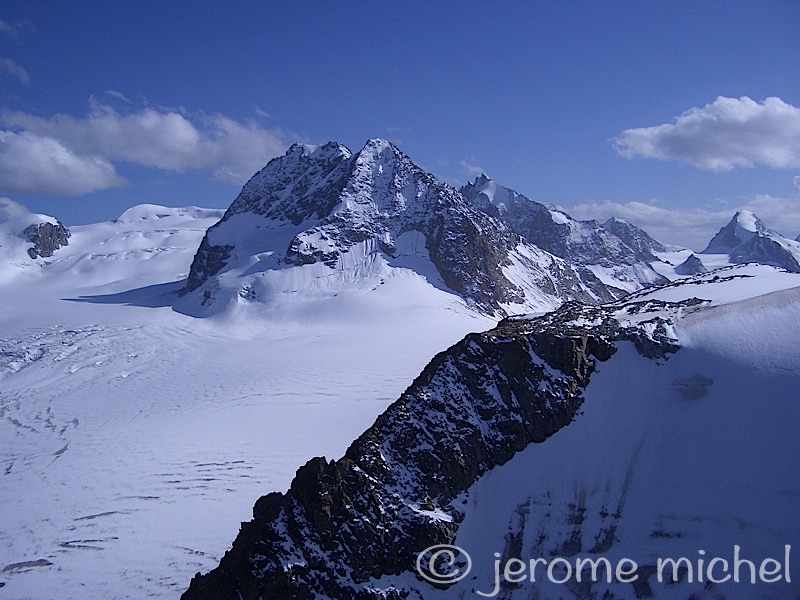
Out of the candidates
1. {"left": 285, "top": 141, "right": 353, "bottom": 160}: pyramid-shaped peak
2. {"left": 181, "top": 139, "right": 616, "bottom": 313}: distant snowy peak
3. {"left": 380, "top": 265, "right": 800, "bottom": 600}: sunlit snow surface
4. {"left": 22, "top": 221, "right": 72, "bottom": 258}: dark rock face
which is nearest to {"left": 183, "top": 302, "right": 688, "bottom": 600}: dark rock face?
{"left": 380, "top": 265, "right": 800, "bottom": 600}: sunlit snow surface

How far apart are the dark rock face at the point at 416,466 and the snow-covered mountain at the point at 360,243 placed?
73015 mm

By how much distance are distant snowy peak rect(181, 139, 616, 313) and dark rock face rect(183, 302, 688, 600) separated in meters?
73.8

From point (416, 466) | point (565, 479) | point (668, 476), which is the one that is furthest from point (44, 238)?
point (668, 476)

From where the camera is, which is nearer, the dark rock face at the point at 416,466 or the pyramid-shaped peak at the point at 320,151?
the dark rock face at the point at 416,466

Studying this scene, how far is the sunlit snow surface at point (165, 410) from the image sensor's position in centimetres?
4147

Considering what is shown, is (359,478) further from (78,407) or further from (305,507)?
(78,407)

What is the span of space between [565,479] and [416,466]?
890 centimetres

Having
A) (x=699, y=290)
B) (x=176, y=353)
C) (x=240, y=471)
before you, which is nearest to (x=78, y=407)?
(x=176, y=353)

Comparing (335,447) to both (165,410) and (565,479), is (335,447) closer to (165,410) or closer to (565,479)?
(165,410)

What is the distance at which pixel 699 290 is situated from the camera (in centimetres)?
5072

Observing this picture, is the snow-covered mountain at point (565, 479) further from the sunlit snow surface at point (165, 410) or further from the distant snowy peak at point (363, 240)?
the distant snowy peak at point (363, 240)

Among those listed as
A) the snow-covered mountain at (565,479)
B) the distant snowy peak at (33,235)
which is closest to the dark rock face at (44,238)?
the distant snowy peak at (33,235)

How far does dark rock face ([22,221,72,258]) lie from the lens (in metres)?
165

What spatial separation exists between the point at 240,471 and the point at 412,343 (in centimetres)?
4133
